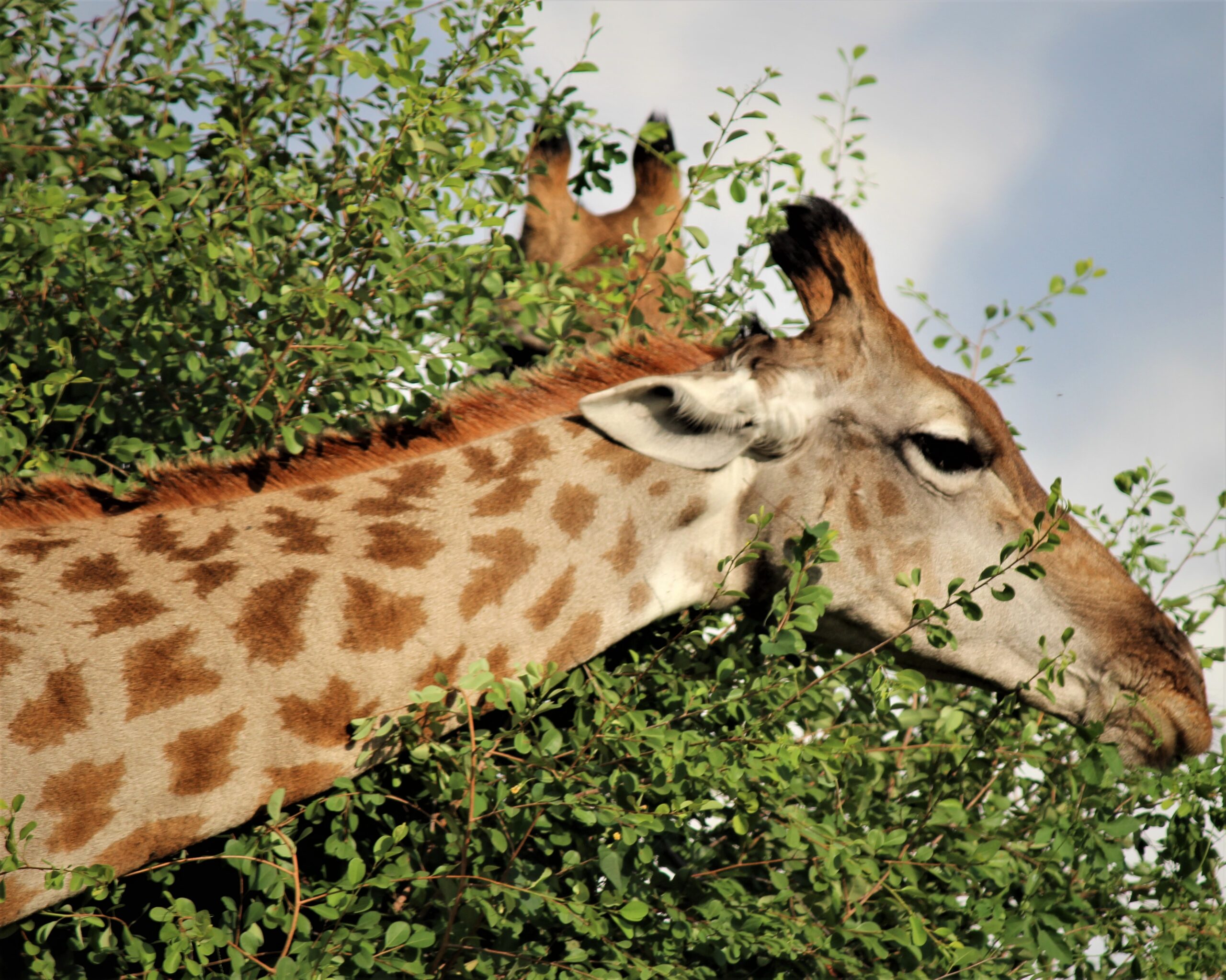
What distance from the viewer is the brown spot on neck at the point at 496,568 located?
3.00 metres

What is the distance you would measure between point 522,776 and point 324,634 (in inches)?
24.6

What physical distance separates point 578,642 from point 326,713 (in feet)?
2.38

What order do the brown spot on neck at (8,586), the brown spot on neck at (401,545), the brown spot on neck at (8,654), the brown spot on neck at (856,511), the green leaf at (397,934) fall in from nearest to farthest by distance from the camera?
1. the green leaf at (397,934)
2. the brown spot on neck at (8,654)
3. the brown spot on neck at (8,586)
4. the brown spot on neck at (401,545)
5. the brown spot on neck at (856,511)

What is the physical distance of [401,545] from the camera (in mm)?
2998

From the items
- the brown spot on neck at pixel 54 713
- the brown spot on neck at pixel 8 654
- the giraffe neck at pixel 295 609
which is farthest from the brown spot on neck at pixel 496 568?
the brown spot on neck at pixel 8 654

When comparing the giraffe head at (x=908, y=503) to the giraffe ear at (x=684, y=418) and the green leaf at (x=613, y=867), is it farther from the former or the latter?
the green leaf at (x=613, y=867)

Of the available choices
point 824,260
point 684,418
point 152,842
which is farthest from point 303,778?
point 824,260

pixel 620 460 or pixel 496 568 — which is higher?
pixel 620 460

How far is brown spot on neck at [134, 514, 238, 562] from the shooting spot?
286cm

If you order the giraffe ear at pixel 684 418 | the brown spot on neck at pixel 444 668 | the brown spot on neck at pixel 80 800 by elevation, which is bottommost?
the brown spot on neck at pixel 80 800

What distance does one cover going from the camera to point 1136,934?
318 cm

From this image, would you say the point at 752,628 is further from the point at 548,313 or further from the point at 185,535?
the point at 185,535

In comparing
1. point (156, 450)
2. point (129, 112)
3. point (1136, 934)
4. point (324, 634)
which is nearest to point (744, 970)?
point (1136, 934)

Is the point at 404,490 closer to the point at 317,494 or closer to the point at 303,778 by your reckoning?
the point at 317,494
